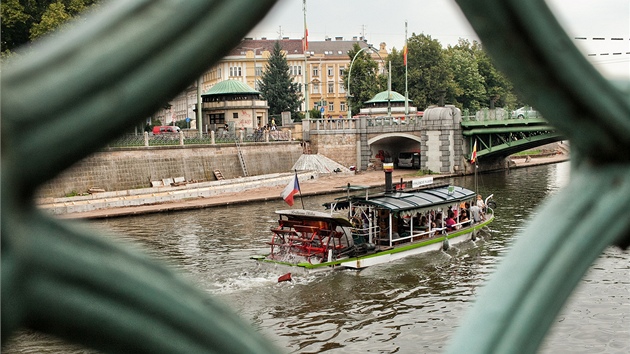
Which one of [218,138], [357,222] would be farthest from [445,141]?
[357,222]

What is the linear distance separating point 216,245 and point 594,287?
9.97 meters

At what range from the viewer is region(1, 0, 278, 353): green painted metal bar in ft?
1.64

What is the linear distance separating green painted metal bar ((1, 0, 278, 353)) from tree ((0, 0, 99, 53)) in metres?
0.08

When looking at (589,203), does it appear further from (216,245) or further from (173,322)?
(216,245)

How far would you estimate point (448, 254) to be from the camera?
18.8 m

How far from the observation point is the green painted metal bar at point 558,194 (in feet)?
2.44

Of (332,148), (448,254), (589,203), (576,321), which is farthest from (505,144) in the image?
(589,203)

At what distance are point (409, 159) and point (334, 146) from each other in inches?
190

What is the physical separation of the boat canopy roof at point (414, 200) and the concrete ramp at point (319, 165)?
19.5 meters

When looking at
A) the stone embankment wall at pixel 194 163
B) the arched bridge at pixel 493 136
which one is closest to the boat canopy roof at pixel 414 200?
the stone embankment wall at pixel 194 163

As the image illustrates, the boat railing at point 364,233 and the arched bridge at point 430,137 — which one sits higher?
the arched bridge at point 430,137

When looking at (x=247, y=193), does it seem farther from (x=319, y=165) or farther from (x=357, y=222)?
(x=357, y=222)

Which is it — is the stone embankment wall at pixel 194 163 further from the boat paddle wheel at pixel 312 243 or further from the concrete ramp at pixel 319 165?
the boat paddle wheel at pixel 312 243

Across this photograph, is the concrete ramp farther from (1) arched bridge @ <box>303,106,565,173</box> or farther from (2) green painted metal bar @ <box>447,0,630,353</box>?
(2) green painted metal bar @ <box>447,0,630,353</box>
